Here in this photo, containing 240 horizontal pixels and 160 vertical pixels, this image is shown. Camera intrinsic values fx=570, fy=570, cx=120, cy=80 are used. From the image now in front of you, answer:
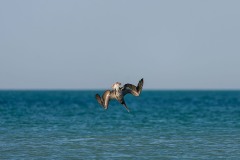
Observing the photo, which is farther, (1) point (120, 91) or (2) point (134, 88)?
(1) point (120, 91)

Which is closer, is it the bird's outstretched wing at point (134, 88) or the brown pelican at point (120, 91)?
the bird's outstretched wing at point (134, 88)

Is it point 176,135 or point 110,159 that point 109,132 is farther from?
point 110,159

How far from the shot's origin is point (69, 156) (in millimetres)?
26141

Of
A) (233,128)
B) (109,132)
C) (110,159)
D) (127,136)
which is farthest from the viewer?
(233,128)

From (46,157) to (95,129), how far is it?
584 inches

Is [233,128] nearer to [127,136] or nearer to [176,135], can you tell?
[176,135]

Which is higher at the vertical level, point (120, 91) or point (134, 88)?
point (120, 91)

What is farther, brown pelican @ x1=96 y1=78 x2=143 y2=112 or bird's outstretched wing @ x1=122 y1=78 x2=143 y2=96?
brown pelican @ x1=96 y1=78 x2=143 y2=112

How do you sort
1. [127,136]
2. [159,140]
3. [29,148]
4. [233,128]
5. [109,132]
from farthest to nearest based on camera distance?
[233,128]
[109,132]
[127,136]
[159,140]
[29,148]

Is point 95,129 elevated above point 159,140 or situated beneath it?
elevated above

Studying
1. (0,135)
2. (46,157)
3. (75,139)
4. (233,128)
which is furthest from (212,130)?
(46,157)

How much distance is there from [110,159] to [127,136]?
970 centimetres

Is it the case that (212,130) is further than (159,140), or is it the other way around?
(212,130)

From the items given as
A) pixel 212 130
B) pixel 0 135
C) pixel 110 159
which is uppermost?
pixel 212 130
